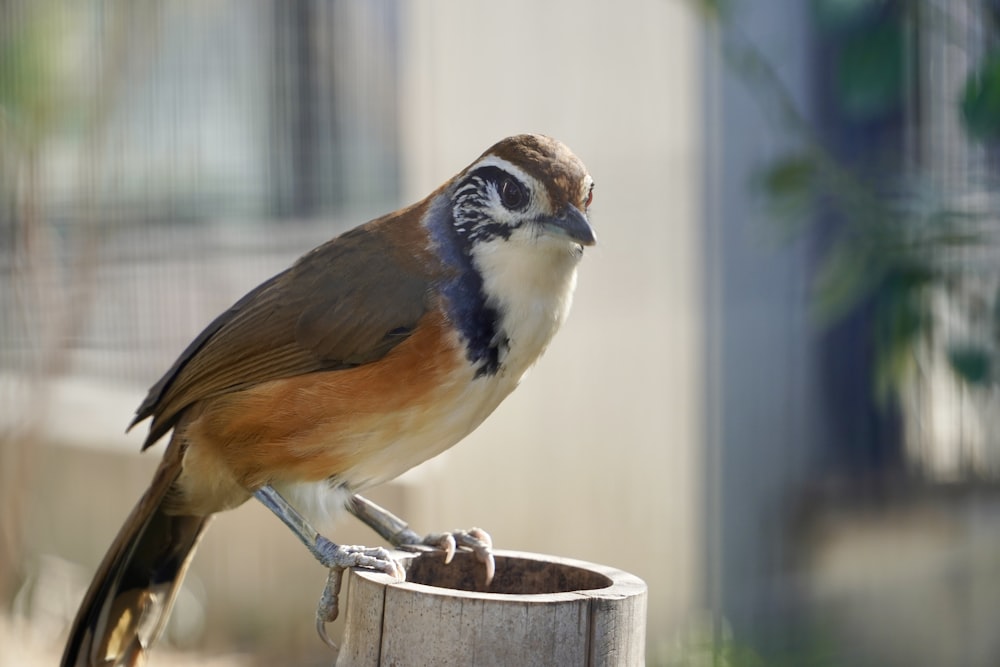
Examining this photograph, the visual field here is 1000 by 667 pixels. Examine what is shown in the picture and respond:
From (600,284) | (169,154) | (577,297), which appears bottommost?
(577,297)

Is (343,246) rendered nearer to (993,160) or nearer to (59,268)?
(993,160)

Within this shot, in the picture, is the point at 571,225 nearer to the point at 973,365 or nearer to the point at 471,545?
the point at 471,545

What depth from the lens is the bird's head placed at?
2.99 m

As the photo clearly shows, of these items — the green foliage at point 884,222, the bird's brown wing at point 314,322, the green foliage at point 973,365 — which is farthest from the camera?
the green foliage at point 884,222

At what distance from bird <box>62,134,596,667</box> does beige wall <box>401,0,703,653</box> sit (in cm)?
350

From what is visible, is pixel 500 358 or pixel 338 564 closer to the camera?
pixel 338 564

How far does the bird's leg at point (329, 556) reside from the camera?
2.78 m

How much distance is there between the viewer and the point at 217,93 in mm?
7777

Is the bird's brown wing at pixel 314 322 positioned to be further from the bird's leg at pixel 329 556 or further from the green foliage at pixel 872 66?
the green foliage at pixel 872 66

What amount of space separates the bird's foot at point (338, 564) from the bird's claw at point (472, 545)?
15 centimetres

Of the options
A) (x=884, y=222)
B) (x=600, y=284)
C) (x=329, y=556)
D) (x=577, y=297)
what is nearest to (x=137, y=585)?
(x=329, y=556)

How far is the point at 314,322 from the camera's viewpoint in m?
3.28

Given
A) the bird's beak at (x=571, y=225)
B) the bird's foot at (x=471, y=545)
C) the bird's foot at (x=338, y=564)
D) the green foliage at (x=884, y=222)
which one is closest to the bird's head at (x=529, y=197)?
the bird's beak at (x=571, y=225)

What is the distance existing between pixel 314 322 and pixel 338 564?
66 cm
